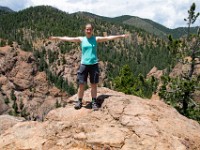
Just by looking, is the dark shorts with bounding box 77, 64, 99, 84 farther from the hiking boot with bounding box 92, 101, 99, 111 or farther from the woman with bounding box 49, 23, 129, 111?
the hiking boot with bounding box 92, 101, 99, 111

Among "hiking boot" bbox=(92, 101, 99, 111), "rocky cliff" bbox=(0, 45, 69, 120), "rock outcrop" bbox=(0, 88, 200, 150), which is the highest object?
"hiking boot" bbox=(92, 101, 99, 111)

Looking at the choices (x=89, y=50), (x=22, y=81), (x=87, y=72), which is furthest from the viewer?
(x=22, y=81)

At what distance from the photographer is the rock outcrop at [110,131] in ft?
29.7

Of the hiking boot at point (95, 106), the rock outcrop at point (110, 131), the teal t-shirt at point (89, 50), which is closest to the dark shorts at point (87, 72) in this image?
the teal t-shirt at point (89, 50)

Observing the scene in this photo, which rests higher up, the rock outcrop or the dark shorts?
the dark shorts

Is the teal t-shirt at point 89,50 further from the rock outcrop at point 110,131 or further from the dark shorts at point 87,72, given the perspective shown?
the rock outcrop at point 110,131

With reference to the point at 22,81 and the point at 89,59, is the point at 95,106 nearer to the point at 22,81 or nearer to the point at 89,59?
the point at 89,59

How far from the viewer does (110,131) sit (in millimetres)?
9430

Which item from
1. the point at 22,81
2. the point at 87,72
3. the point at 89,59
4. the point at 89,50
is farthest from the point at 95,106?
the point at 22,81

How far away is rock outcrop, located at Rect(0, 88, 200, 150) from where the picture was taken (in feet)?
29.7

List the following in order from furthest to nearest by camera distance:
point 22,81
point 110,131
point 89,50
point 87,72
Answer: point 22,81 < point 87,72 < point 89,50 < point 110,131

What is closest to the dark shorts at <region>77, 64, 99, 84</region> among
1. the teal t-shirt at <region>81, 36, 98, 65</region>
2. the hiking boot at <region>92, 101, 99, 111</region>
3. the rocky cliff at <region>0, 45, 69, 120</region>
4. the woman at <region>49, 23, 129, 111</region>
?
the woman at <region>49, 23, 129, 111</region>

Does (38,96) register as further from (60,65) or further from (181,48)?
(181,48)

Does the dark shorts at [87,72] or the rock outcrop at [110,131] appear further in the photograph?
the dark shorts at [87,72]
